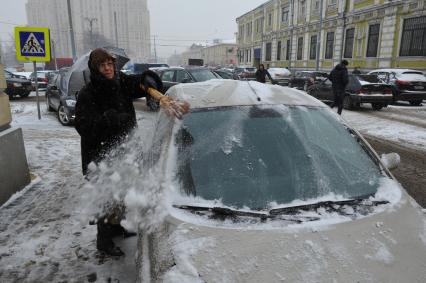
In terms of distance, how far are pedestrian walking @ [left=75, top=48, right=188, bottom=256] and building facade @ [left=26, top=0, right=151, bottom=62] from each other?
78.1 meters

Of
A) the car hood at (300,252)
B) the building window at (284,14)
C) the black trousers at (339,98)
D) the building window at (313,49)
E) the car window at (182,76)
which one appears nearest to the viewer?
the car hood at (300,252)

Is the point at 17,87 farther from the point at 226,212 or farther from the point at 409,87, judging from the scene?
the point at 226,212

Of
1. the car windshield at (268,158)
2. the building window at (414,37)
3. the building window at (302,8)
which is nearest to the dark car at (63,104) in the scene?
the car windshield at (268,158)

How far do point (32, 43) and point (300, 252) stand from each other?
9889 mm

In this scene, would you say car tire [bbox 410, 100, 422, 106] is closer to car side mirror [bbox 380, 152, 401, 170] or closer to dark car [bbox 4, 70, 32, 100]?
car side mirror [bbox 380, 152, 401, 170]

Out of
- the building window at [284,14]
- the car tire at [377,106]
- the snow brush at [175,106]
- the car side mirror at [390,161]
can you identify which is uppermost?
the building window at [284,14]

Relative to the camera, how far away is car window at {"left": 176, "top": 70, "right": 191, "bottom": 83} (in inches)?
495

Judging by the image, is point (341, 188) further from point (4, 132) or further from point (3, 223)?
point (4, 132)

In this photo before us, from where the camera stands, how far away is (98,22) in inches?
3686

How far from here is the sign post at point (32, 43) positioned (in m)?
9.32

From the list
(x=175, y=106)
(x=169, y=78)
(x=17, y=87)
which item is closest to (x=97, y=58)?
(x=175, y=106)

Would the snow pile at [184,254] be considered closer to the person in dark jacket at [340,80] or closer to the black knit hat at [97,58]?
the black knit hat at [97,58]

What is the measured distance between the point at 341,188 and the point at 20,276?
2.64 meters

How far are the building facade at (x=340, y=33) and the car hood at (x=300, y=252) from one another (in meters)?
24.0
